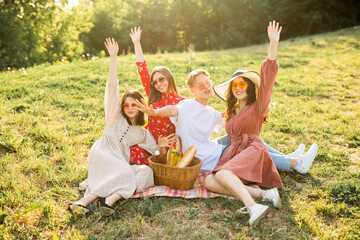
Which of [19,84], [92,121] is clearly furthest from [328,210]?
[19,84]

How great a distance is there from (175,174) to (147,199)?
0.46m

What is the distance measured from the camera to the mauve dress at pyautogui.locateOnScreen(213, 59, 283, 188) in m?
3.55

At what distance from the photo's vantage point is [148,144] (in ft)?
13.8

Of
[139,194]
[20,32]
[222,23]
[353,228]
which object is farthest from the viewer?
[222,23]

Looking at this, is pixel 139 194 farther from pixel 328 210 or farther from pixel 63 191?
pixel 328 210

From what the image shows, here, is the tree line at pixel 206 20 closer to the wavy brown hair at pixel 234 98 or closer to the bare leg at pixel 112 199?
the wavy brown hair at pixel 234 98

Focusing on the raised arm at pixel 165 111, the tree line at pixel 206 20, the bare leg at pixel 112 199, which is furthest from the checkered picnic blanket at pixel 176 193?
the tree line at pixel 206 20

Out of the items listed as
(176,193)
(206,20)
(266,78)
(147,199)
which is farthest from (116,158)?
(206,20)

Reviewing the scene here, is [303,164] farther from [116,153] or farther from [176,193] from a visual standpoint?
[116,153]

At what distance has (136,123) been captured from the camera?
418cm

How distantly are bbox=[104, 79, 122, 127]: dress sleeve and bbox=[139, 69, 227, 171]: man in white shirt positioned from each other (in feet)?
2.31

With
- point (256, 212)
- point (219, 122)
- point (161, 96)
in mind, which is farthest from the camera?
point (161, 96)

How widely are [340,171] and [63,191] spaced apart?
3.90 meters

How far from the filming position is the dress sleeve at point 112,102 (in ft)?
12.5
